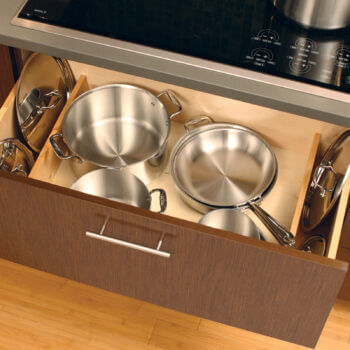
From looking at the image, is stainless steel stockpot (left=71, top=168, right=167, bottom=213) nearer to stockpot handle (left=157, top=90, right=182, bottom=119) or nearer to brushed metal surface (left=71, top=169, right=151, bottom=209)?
brushed metal surface (left=71, top=169, right=151, bottom=209)

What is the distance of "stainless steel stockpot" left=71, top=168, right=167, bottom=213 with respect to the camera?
1139 millimetres

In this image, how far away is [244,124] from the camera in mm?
1197

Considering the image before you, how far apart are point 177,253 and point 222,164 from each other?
36 centimetres

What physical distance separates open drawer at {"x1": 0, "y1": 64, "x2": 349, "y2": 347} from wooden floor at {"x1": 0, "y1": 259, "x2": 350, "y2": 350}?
1.33 feet

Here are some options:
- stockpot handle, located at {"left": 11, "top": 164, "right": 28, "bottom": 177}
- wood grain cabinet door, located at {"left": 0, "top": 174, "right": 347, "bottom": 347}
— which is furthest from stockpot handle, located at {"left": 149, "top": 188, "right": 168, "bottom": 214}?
stockpot handle, located at {"left": 11, "top": 164, "right": 28, "bottom": 177}

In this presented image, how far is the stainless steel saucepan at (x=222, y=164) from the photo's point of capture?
3.76ft

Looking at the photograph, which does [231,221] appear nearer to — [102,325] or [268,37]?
[268,37]

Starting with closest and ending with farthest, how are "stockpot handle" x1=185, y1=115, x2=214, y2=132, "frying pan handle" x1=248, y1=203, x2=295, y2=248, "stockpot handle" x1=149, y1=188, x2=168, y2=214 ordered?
"frying pan handle" x1=248, y1=203, x2=295, y2=248 < "stockpot handle" x1=149, y1=188, x2=168, y2=214 < "stockpot handle" x1=185, y1=115, x2=214, y2=132

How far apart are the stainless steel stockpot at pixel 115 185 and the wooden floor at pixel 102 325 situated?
43 centimetres

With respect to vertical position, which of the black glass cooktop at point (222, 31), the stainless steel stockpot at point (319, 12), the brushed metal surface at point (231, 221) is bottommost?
the brushed metal surface at point (231, 221)

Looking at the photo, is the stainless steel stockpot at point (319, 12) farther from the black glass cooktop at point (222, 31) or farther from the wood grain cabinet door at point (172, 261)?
the wood grain cabinet door at point (172, 261)

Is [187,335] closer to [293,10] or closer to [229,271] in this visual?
[229,271]

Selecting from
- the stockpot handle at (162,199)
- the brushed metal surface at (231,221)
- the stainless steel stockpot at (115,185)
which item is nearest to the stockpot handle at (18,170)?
the stainless steel stockpot at (115,185)

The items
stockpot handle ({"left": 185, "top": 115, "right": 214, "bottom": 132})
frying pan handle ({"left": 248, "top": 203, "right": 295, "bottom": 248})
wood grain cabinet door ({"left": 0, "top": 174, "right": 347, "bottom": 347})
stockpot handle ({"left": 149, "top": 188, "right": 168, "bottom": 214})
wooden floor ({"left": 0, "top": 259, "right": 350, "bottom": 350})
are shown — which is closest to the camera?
wood grain cabinet door ({"left": 0, "top": 174, "right": 347, "bottom": 347})
